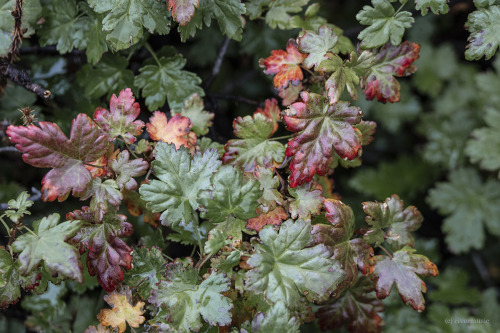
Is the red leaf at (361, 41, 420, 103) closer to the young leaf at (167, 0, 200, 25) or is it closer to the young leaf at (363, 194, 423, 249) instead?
the young leaf at (363, 194, 423, 249)

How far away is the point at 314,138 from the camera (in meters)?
1.20

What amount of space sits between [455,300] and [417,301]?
111 cm

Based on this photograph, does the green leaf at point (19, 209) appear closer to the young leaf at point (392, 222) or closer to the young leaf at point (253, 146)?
the young leaf at point (253, 146)

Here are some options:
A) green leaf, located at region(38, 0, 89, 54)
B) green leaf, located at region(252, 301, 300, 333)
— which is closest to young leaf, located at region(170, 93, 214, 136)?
green leaf, located at region(38, 0, 89, 54)

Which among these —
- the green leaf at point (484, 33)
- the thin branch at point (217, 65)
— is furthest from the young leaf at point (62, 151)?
the green leaf at point (484, 33)

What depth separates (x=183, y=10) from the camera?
1198 mm

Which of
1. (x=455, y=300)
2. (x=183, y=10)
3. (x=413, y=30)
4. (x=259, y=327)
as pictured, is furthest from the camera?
(x=413, y=30)

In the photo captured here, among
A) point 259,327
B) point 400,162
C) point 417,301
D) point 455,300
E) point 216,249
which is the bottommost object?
point 455,300

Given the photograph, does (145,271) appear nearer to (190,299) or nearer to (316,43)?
(190,299)

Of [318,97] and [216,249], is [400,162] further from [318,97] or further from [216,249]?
[216,249]

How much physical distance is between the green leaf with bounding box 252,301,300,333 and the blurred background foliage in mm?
716

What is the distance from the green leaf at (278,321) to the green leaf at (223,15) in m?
0.81

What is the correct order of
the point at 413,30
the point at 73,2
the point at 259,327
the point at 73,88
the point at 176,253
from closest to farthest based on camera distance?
1. the point at 259,327
2. the point at 73,2
3. the point at 73,88
4. the point at 176,253
5. the point at 413,30

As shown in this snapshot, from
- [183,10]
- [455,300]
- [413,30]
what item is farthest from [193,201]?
[413,30]
